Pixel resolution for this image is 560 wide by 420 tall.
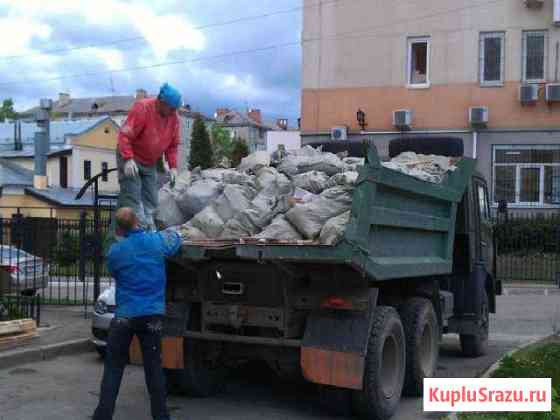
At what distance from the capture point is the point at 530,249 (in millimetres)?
21062

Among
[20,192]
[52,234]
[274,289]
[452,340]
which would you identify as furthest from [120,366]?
[20,192]

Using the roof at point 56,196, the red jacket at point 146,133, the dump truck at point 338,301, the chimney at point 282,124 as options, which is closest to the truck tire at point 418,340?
the dump truck at point 338,301

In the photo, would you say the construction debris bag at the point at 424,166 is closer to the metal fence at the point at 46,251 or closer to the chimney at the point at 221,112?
the metal fence at the point at 46,251

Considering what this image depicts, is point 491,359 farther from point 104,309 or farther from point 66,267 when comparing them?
point 66,267

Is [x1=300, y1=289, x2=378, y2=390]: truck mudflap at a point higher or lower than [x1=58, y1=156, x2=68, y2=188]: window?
lower

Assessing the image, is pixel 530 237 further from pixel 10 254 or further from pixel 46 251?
pixel 10 254

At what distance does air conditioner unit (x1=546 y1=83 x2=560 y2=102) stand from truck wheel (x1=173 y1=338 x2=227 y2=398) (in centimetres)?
1809

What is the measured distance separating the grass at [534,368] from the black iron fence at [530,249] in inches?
431

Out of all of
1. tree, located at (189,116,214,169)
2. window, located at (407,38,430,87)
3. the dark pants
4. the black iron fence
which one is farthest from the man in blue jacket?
tree, located at (189,116,214,169)

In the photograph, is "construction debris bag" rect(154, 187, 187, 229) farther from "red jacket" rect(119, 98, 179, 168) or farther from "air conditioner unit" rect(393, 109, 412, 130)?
"air conditioner unit" rect(393, 109, 412, 130)

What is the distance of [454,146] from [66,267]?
850 centimetres

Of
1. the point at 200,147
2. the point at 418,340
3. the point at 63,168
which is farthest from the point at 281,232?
the point at 63,168

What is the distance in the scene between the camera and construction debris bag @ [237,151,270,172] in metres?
7.70

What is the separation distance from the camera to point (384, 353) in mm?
6871
